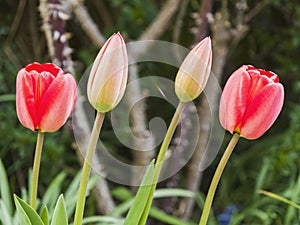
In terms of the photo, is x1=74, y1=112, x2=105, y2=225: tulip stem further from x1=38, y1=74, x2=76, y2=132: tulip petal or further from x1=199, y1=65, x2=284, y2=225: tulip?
x1=199, y1=65, x2=284, y2=225: tulip

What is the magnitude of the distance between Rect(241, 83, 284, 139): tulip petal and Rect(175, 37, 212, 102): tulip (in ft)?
0.22

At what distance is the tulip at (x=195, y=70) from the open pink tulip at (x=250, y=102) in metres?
0.04

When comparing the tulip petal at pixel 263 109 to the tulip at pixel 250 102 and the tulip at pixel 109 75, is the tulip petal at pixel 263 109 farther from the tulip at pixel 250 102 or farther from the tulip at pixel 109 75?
the tulip at pixel 109 75

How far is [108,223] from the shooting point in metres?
1.44

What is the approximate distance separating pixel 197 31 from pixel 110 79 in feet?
3.15

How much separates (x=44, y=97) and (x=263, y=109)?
10.5 inches

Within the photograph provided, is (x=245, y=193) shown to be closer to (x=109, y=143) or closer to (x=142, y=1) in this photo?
(x=109, y=143)

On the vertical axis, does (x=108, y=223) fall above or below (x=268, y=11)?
below

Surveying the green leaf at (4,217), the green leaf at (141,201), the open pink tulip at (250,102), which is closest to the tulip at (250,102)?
the open pink tulip at (250,102)

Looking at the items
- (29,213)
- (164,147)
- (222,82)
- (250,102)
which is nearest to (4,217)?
(29,213)

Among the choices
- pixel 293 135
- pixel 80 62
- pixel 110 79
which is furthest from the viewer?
pixel 80 62

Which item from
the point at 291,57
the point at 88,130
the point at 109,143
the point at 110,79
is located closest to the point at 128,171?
the point at 109,143

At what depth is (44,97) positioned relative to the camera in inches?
30.5

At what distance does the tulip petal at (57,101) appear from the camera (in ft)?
2.52
